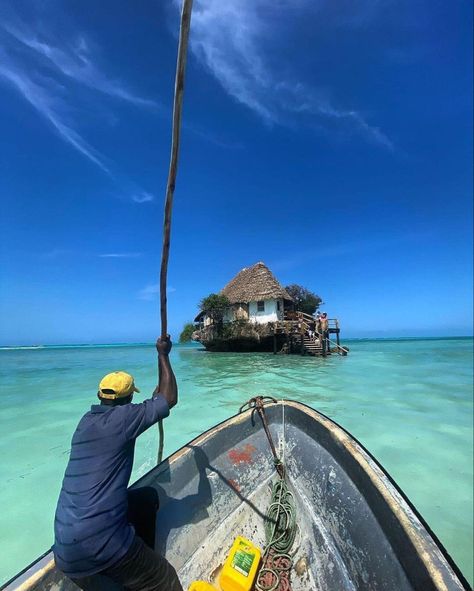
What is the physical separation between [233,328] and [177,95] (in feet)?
93.9

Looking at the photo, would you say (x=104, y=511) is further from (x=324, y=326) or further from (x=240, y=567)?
(x=324, y=326)

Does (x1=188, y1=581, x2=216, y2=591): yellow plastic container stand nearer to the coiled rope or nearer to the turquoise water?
the coiled rope

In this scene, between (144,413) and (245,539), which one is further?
(245,539)

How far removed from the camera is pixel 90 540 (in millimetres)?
1724

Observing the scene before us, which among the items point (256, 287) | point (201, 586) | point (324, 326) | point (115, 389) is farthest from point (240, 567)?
point (256, 287)

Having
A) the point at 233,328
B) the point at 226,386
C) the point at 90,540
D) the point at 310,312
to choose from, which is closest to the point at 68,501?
the point at 90,540

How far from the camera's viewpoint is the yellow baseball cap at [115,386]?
2098 millimetres

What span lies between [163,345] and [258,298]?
87.3 ft

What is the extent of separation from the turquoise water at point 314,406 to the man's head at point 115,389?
336cm

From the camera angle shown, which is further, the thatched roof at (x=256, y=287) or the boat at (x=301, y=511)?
the thatched roof at (x=256, y=287)

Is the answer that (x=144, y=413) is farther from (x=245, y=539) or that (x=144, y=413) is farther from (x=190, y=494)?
(x=245, y=539)

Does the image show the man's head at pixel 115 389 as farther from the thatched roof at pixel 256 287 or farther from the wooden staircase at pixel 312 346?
the thatched roof at pixel 256 287

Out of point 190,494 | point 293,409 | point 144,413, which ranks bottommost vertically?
point 190,494

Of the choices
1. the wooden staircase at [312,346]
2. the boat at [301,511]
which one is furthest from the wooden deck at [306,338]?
the boat at [301,511]
